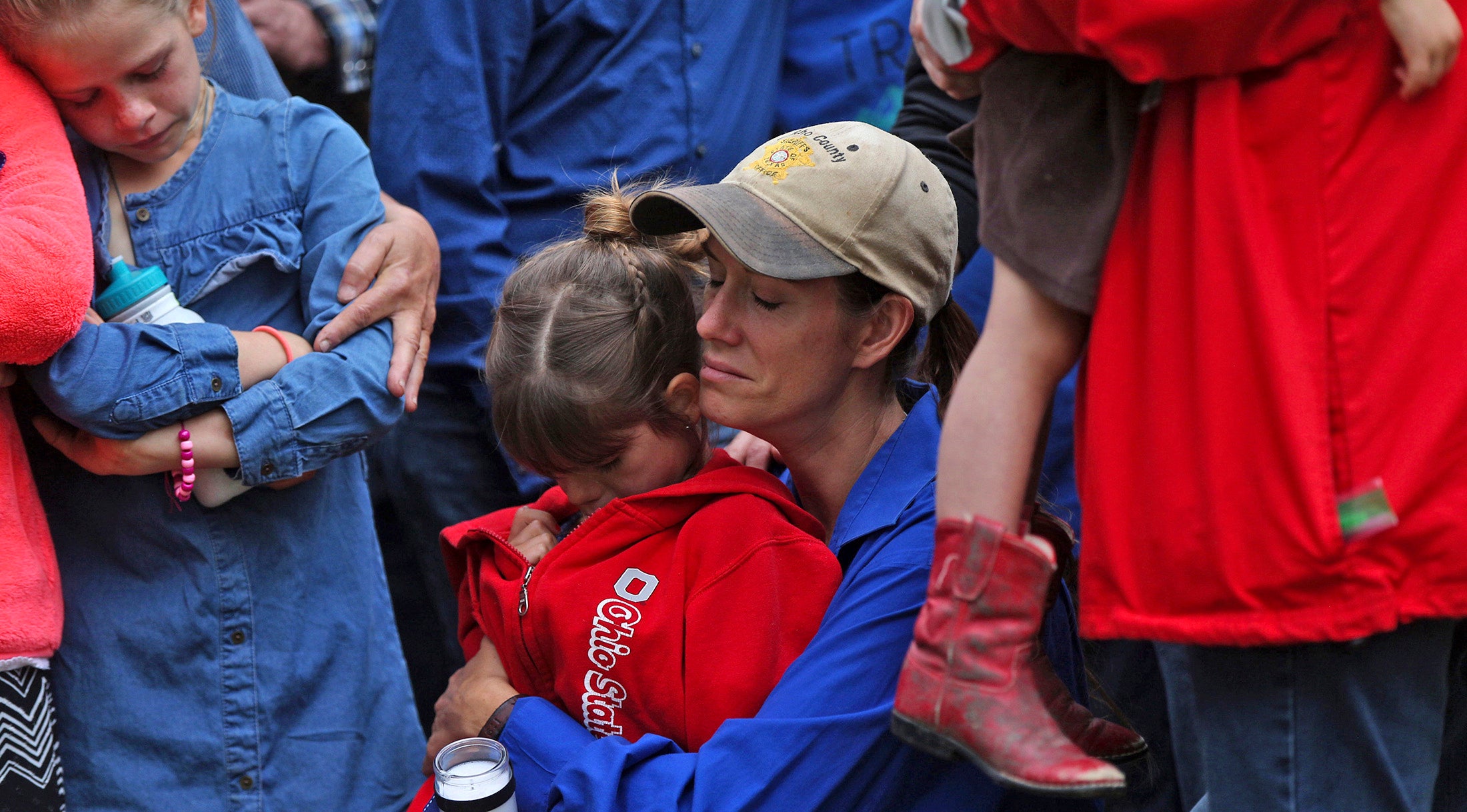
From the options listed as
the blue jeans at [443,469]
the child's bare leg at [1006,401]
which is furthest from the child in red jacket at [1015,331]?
the blue jeans at [443,469]

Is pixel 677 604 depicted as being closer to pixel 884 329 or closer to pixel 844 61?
pixel 884 329

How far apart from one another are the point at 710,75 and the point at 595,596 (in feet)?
5.04

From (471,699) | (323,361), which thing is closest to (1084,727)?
(471,699)

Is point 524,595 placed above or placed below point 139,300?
below

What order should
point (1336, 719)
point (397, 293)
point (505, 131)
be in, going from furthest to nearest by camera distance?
point (505, 131) → point (397, 293) → point (1336, 719)

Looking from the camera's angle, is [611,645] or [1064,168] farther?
[611,645]

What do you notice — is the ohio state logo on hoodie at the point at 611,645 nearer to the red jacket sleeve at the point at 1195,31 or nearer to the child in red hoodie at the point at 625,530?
the child in red hoodie at the point at 625,530

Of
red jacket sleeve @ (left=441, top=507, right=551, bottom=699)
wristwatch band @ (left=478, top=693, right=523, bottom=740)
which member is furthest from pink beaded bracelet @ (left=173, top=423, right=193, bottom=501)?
wristwatch band @ (left=478, top=693, right=523, bottom=740)

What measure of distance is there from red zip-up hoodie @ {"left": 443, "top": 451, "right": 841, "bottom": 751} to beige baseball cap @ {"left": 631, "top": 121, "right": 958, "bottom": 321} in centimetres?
35

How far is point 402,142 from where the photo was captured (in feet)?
8.82

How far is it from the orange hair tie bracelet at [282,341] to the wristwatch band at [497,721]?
68 centimetres

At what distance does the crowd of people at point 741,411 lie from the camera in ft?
3.66

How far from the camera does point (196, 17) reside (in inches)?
81.0

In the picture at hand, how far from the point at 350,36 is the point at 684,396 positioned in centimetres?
198
